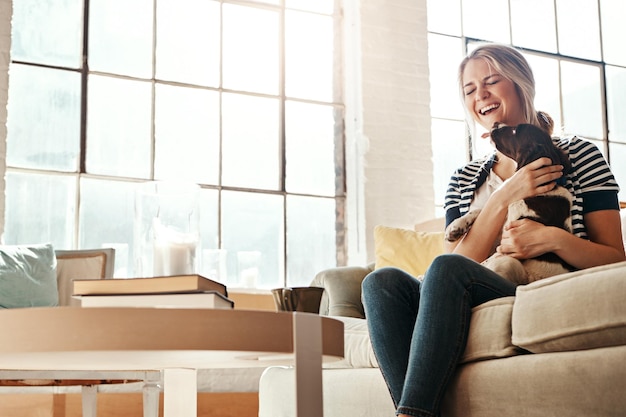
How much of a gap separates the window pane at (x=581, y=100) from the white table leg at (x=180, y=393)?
4481mm

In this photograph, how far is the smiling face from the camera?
220 centimetres

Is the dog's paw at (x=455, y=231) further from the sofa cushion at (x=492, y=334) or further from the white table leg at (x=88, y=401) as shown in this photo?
the white table leg at (x=88, y=401)

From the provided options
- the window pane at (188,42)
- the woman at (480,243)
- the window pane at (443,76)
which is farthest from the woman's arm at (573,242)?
the window pane at (443,76)

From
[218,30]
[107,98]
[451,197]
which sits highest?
[218,30]

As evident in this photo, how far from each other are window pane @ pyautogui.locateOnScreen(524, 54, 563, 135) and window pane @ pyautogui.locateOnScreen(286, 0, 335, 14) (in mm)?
1404

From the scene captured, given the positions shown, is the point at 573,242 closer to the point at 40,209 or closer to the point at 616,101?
the point at 40,209

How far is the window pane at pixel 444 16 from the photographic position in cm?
535

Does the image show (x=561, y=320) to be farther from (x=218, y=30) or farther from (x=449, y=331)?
(x=218, y=30)

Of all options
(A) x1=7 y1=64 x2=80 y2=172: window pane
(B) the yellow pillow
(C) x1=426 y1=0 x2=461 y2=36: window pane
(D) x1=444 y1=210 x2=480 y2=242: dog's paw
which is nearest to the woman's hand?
(D) x1=444 y1=210 x2=480 y2=242: dog's paw

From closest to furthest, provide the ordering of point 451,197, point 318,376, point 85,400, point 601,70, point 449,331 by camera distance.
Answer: point 318,376 → point 449,331 → point 451,197 → point 85,400 → point 601,70

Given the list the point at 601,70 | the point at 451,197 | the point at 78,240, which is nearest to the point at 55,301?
the point at 78,240

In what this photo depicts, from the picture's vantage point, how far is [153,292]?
109cm

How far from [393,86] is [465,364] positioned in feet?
11.3

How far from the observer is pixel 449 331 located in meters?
1.64
